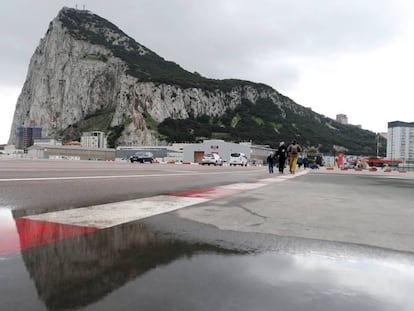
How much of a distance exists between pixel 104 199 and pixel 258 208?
2695 mm

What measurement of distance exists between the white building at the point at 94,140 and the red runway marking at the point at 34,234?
15691 cm

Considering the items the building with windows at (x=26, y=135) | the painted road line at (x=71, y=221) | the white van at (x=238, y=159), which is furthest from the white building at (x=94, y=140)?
the painted road line at (x=71, y=221)

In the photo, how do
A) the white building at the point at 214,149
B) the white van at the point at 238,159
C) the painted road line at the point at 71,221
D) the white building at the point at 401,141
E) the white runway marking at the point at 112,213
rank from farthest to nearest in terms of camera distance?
1. the white building at the point at 401,141
2. the white building at the point at 214,149
3. the white van at the point at 238,159
4. the white runway marking at the point at 112,213
5. the painted road line at the point at 71,221

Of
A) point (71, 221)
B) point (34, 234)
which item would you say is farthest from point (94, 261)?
point (71, 221)

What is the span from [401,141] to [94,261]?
14169cm

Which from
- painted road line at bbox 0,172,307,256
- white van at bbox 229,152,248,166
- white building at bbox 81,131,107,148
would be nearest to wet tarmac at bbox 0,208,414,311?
painted road line at bbox 0,172,307,256

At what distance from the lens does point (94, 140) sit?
156m

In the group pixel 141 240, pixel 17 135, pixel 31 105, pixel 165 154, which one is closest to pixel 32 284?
pixel 141 240

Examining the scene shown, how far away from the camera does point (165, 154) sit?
115938 mm

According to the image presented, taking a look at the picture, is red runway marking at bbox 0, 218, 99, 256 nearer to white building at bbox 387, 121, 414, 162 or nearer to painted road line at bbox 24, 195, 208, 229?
painted road line at bbox 24, 195, 208, 229

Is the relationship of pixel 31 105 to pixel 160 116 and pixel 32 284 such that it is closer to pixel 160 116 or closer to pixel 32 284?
pixel 160 116

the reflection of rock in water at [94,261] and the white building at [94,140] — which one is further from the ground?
the white building at [94,140]

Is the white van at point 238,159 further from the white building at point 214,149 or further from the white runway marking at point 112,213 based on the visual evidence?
the white building at point 214,149

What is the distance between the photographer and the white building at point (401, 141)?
117356mm
